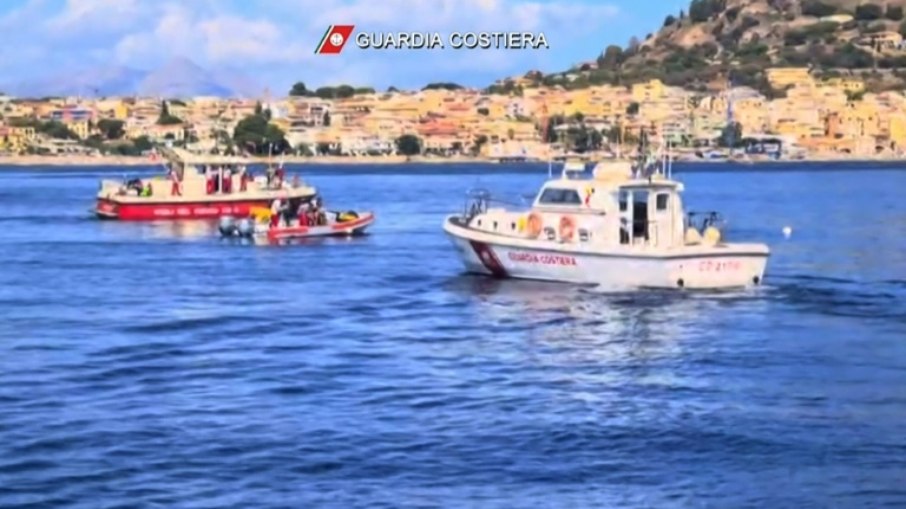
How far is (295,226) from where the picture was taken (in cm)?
4416

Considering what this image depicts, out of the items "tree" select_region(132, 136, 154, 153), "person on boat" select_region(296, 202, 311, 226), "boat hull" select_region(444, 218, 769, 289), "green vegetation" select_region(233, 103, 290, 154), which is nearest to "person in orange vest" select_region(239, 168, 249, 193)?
"person on boat" select_region(296, 202, 311, 226)

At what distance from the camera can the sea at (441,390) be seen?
14.8 meters

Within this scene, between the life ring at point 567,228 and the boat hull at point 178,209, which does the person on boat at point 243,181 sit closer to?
the boat hull at point 178,209

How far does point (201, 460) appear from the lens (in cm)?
1559

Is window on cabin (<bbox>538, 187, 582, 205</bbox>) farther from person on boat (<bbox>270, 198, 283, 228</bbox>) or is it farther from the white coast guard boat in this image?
person on boat (<bbox>270, 198, 283, 228</bbox>)

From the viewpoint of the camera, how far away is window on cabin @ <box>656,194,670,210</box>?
29719 millimetres

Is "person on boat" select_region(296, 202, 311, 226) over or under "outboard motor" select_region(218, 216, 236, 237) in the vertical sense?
over

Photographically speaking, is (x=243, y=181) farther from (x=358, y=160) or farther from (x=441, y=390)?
(x=358, y=160)

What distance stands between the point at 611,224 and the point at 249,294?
617 centimetres

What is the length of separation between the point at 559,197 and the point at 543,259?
113 centimetres

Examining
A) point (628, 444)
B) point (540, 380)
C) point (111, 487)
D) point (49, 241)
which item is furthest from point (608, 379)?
point (49, 241)

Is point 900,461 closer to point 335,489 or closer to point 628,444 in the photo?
point 628,444

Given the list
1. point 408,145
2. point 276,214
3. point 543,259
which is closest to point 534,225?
point 543,259

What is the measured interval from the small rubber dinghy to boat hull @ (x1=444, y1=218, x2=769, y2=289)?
1380 cm
